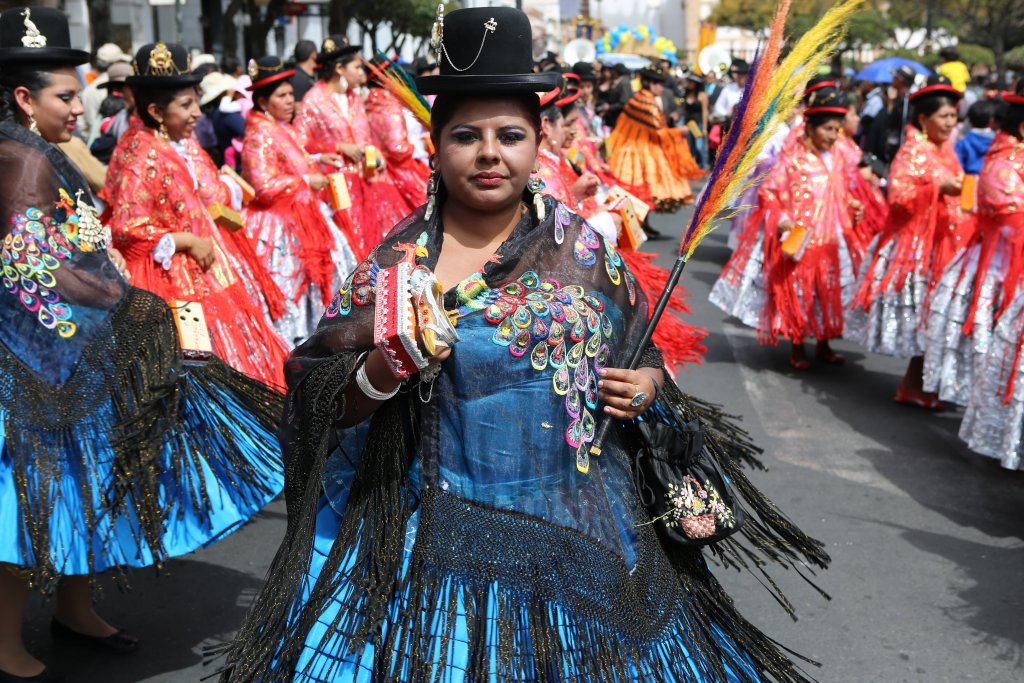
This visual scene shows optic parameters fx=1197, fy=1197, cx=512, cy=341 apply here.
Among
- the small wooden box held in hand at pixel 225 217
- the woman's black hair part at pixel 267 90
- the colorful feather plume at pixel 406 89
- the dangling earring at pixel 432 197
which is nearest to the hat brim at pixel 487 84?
the dangling earring at pixel 432 197

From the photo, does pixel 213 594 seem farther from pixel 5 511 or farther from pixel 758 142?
pixel 758 142

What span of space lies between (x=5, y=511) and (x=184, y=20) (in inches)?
1202

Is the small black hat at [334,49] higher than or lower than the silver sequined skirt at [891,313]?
higher

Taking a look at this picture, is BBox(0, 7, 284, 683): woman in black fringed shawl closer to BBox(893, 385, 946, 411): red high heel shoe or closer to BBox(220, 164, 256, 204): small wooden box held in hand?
BBox(220, 164, 256, 204): small wooden box held in hand

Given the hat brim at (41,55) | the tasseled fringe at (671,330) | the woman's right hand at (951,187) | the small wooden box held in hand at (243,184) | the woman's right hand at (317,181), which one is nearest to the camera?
the hat brim at (41,55)

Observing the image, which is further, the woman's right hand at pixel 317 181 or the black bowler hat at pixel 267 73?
the woman's right hand at pixel 317 181

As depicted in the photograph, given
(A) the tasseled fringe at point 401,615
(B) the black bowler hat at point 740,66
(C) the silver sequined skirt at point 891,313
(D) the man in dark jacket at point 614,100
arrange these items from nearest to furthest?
(A) the tasseled fringe at point 401,615
(C) the silver sequined skirt at point 891,313
(B) the black bowler hat at point 740,66
(D) the man in dark jacket at point 614,100

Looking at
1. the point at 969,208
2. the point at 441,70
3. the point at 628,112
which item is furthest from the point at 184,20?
the point at 441,70

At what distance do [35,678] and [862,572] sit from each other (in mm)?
3279

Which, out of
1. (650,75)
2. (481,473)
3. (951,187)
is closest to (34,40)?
(481,473)

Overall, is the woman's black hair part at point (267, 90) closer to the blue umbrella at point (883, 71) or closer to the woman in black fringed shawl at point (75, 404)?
the woman in black fringed shawl at point (75, 404)

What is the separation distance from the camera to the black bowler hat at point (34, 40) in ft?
12.7

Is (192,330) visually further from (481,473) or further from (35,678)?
(481,473)

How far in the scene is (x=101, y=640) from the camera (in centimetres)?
438
